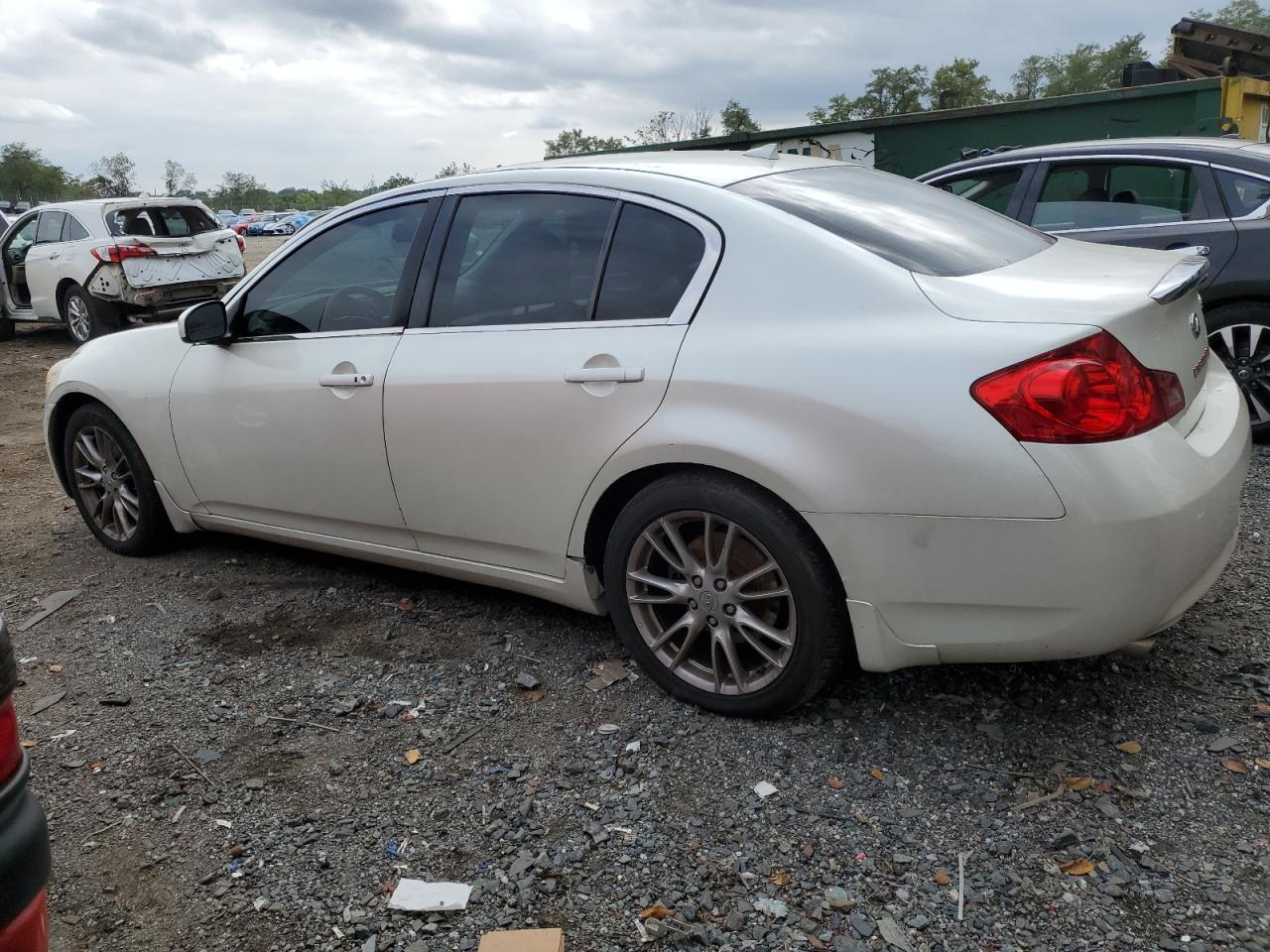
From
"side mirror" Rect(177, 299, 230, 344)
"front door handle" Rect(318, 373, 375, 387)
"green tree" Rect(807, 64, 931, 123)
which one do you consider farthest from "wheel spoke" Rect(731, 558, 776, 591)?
"green tree" Rect(807, 64, 931, 123)

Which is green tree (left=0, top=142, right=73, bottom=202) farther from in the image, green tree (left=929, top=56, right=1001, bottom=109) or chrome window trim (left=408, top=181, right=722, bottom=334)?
chrome window trim (left=408, top=181, right=722, bottom=334)

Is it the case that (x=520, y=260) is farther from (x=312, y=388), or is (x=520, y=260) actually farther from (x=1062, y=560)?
(x=1062, y=560)

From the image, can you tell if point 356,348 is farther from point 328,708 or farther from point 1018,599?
point 1018,599

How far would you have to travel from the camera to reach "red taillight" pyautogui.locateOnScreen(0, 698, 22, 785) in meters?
1.65

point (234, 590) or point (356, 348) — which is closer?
point (356, 348)

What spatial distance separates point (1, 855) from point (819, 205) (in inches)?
101

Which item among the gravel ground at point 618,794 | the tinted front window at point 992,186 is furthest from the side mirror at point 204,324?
the tinted front window at point 992,186

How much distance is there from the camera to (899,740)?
9.64ft

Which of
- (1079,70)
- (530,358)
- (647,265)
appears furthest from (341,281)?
(1079,70)

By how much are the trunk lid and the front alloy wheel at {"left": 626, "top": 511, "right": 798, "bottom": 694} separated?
2.84 feet

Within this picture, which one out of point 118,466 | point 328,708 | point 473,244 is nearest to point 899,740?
point 328,708

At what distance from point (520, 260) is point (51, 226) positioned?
11414 mm

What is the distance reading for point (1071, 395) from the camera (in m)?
2.42

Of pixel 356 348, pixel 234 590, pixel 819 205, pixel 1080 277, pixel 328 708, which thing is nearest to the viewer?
pixel 1080 277
